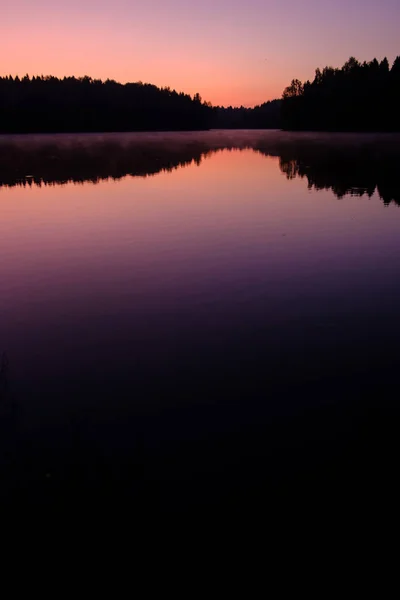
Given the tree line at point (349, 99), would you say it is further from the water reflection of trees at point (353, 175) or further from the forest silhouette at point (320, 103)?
the water reflection of trees at point (353, 175)

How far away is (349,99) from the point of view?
144 metres

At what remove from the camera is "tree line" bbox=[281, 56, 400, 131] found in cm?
13462

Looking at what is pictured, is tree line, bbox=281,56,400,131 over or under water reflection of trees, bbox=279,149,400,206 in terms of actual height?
over

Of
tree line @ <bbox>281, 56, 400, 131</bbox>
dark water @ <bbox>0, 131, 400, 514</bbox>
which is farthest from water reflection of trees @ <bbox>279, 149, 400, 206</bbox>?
tree line @ <bbox>281, 56, 400, 131</bbox>


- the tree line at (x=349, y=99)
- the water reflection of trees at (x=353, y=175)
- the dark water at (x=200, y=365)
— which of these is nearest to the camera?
the dark water at (x=200, y=365)

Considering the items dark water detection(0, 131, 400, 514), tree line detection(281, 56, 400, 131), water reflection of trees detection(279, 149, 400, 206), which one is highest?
tree line detection(281, 56, 400, 131)

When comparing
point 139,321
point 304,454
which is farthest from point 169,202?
point 304,454

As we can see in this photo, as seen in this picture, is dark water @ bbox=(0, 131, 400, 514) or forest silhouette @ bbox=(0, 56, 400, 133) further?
forest silhouette @ bbox=(0, 56, 400, 133)

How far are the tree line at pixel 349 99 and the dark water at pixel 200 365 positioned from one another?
447 feet

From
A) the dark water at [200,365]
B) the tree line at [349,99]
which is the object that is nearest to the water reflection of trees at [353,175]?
the dark water at [200,365]

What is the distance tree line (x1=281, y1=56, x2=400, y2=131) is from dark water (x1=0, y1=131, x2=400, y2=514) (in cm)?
13639

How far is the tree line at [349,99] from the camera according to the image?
13462 centimetres

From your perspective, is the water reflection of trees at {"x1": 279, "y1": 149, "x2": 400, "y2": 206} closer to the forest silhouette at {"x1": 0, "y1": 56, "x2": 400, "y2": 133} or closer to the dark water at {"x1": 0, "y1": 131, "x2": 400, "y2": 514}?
the dark water at {"x1": 0, "y1": 131, "x2": 400, "y2": 514}

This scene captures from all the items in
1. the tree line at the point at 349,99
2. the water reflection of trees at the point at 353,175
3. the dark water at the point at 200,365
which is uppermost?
the tree line at the point at 349,99
